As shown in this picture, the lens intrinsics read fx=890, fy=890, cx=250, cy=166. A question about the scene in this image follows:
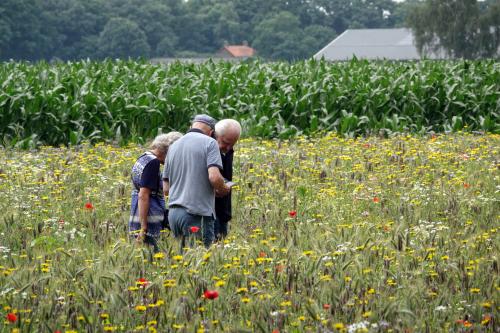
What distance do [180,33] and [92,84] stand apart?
84.8 meters

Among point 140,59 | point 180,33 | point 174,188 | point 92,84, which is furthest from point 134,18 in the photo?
point 174,188

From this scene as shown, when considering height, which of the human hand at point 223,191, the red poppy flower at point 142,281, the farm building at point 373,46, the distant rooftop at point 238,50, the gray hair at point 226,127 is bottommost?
the distant rooftop at point 238,50

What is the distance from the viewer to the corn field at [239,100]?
50.4 ft

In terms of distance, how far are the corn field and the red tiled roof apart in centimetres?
8020

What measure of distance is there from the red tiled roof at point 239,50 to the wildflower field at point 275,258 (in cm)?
8985

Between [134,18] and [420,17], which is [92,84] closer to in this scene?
[420,17]

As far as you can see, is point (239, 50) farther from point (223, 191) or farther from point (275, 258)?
point (275, 258)

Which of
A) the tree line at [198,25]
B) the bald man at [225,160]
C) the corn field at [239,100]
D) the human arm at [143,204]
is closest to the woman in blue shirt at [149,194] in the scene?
the human arm at [143,204]

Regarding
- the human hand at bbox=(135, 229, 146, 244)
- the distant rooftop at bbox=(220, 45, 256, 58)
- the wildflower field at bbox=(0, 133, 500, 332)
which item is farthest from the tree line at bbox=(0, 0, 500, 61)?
the human hand at bbox=(135, 229, 146, 244)

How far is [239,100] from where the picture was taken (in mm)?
16922

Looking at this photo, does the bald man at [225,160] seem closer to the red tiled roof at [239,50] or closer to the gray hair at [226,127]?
the gray hair at [226,127]

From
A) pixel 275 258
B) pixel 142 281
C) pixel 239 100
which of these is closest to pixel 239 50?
pixel 239 100

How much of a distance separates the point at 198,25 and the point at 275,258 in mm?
97679

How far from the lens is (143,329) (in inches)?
193
